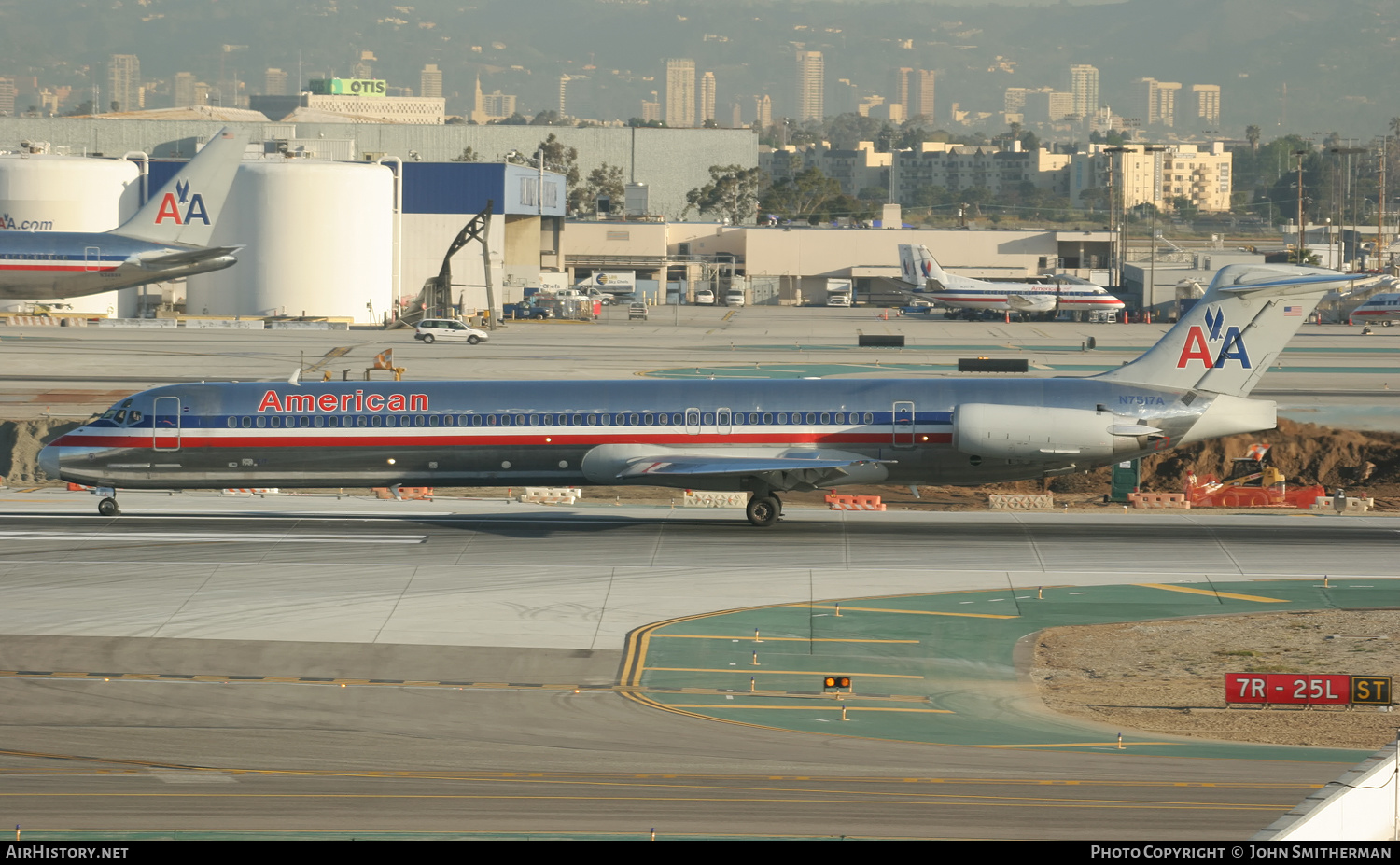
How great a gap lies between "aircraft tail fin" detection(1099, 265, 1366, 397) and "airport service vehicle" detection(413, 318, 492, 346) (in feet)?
184

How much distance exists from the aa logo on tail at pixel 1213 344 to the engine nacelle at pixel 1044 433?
7.80 feet

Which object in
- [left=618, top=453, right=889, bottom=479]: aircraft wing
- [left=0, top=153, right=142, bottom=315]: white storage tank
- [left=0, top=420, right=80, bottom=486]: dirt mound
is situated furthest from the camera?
[left=0, top=153, right=142, bottom=315]: white storage tank

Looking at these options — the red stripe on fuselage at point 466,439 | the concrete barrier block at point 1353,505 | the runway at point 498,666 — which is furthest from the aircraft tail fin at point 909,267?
the red stripe on fuselage at point 466,439

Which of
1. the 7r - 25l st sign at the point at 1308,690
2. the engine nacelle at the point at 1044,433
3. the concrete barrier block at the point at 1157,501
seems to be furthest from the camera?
the concrete barrier block at the point at 1157,501

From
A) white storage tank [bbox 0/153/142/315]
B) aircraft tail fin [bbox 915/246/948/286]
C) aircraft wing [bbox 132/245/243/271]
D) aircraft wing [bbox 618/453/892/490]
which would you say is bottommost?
aircraft wing [bbox 618/453/892/490]

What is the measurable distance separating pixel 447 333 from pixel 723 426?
5322cm

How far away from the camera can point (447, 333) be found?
290 feet

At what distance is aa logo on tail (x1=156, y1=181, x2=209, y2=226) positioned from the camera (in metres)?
69.4

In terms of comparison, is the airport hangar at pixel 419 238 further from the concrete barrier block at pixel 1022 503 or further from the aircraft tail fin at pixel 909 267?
the concrete barrier block at pixel 1022 503

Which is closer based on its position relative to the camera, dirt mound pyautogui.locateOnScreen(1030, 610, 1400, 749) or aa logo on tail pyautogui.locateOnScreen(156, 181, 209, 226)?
dirt mound pyautogui.locateOnScreen(1030, 610, 1400, 749)

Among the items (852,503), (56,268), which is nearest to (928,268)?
(56,268)

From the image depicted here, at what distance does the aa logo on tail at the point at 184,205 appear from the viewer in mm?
69438

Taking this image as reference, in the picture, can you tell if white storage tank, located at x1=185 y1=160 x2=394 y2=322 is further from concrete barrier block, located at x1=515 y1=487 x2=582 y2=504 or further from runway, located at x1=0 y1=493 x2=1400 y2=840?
runway, located at x1=0 y1=493 x2=1400 y2=840

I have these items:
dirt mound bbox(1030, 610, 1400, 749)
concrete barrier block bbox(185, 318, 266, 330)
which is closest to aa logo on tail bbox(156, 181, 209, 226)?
concrete barrier block bbox(185, 318, 266, 330)
